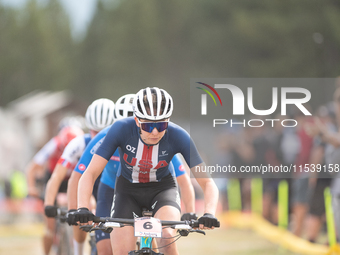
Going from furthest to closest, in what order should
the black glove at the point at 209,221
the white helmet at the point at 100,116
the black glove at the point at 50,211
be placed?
the white helmet at the point at 100,116
the black glove at the point at 50,211
the black glove at the point at 209,221

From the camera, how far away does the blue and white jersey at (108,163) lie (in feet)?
19.0

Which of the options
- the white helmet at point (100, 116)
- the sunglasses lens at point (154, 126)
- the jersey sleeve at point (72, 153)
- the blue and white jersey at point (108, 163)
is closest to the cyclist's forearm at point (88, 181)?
the sunglasses lens at point (154, 126)

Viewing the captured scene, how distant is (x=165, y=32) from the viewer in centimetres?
4931

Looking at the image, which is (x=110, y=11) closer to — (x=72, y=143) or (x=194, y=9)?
(x=194, y=9)

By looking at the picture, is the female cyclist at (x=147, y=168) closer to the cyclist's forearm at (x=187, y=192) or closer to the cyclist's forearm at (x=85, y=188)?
the cyclist's forearm at (x=85, y=188)

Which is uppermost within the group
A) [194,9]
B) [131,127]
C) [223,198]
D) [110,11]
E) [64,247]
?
[110,11]

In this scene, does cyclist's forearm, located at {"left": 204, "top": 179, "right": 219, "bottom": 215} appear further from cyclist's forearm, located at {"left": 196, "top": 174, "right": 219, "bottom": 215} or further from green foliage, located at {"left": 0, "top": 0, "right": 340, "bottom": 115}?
green foliage, located at {"left": 0, "top": 0, "right": 340, "bottom": 115}

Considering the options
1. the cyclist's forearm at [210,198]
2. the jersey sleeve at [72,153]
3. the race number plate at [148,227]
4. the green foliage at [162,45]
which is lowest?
the race number plate at [148,227]

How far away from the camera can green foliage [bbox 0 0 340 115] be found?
2878cm

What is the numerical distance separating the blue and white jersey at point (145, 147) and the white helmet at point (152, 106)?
31 centimetres

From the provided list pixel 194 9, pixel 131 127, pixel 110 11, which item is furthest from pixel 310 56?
pixel 110 11

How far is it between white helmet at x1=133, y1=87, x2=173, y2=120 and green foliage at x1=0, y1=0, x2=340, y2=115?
17890mm

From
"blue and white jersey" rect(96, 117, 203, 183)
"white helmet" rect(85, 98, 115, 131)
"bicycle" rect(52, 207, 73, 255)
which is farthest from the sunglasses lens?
"bicycle" rect(52, 207, 73, 255)

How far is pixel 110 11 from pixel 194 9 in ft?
49.7
